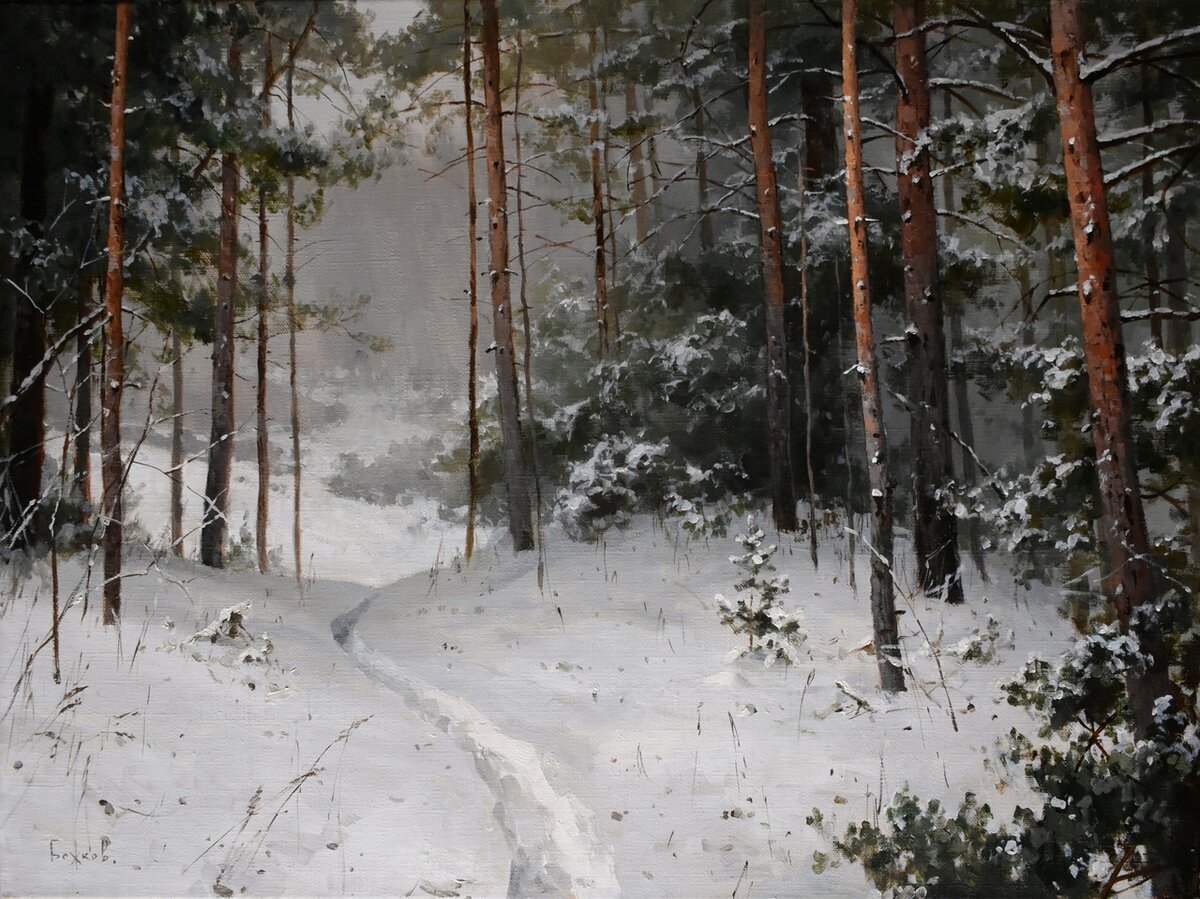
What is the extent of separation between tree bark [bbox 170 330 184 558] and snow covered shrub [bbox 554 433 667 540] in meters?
3.61

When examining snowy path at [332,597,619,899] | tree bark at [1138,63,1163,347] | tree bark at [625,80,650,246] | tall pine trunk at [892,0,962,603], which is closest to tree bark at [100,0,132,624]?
snowy path at [332,597,619,899]

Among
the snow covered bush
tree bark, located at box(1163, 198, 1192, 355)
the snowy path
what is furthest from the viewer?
tree bark, located at box(1163, 198, 1192, 355)

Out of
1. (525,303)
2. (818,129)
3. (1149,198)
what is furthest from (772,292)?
(1149,198)

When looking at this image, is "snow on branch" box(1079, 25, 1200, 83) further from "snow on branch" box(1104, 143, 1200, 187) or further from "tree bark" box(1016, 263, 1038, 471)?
"tree bark" box(1016, 263, 1038, 471)

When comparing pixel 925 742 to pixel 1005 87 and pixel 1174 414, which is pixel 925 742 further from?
pixel 1005 87

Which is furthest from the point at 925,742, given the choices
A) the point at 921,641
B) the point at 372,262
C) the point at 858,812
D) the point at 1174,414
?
the point at 372,262

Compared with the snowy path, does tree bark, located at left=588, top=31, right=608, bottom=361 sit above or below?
above

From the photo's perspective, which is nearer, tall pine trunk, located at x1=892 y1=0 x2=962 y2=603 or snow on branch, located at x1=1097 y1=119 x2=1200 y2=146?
snow on branch, located at x1=1097 y1=119 x2=1200 y2=146

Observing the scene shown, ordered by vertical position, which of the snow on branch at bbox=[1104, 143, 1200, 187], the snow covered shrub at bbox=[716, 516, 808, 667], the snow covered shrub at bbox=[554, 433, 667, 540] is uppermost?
the snow on branch at bbox=[1104, 143, 1200, 187]

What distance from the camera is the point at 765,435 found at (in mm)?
9531

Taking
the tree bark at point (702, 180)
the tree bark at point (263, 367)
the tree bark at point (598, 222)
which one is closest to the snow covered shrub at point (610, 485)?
the tree bark at point (598, 222)

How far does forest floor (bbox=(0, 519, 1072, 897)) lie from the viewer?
4809 mm

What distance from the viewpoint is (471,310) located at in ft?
24.0

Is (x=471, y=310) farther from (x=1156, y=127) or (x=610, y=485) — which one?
(x=1156, y=127)
